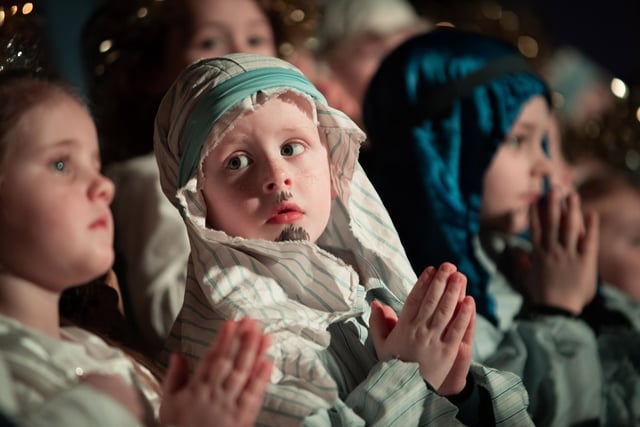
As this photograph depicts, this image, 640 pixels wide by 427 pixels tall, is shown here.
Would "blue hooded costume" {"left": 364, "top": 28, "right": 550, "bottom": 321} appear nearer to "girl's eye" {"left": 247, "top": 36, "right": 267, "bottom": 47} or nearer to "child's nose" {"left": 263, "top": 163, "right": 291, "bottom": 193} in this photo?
"girl's eye" {"left": 247, "top": 36, "right": 267, "bottom": 47}

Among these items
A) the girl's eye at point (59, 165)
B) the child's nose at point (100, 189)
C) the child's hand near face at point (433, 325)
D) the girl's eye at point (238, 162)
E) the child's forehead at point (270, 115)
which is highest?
the child's forehead at point (270, 115)

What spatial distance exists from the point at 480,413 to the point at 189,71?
1.66 feet

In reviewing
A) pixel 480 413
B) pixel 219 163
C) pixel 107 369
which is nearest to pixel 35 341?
pixel 107 369

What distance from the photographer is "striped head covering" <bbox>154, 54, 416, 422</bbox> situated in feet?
3.22

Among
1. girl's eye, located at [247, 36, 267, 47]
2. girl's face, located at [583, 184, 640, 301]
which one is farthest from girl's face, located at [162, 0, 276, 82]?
girl's face, located at [583, 184, 640, 301]

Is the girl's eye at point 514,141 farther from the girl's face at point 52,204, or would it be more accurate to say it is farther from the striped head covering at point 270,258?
the girl's face at point 52,204

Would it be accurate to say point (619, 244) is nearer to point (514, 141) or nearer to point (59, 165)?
point (514, 141)

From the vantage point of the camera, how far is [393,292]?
1.10 m

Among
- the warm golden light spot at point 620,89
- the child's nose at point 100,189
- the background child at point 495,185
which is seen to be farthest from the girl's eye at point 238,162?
the warm golden light spot at point 620,89

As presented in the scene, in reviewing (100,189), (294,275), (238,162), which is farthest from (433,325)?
(100,189)

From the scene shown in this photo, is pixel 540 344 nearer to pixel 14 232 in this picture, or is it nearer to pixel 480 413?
pixel 480 413

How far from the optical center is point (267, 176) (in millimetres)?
1003

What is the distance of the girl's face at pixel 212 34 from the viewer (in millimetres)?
1450

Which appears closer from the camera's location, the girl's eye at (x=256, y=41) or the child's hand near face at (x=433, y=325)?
the child's hand near face at (x=433, y=325)
